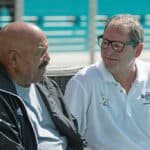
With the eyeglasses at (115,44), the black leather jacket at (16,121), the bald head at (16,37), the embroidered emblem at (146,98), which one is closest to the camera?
the black leather jacket at (16,121)

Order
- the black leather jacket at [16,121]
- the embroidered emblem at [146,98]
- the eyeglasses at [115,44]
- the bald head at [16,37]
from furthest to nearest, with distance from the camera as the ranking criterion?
the embroidered emblem at [146,98], the eyeglasses at [115,44], the bald head at [16,37], the black leather jacket at [16,121]

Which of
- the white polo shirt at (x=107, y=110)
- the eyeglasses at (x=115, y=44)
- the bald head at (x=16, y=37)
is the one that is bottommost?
the white polo shirt at (x=107, y=110)

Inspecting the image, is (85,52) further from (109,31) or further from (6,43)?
(6,43)

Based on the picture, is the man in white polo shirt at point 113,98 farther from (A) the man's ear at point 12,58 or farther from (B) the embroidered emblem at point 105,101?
(A) the man's ear at point 12,58

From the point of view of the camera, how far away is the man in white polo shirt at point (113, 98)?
391 cm

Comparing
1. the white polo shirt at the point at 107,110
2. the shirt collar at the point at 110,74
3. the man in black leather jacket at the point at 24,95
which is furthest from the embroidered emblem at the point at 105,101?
the man in black leather jacket at the point at 24,95

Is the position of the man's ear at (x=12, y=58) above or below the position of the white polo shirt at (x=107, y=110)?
above

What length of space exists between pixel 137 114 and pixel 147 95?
0.43 ft

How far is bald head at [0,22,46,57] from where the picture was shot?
11.2 feet

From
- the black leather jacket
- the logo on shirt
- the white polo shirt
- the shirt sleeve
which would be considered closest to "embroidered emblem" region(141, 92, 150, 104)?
the white polo shirt

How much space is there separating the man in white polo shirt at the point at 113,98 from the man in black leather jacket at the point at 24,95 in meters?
0.31

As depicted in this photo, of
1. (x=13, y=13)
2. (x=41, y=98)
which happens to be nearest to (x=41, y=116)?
(x=41, y=98)

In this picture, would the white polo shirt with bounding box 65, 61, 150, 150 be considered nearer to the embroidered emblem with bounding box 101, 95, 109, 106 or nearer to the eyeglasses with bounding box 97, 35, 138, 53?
the embroidered emblem with bounding box 101, 95, 109, 106

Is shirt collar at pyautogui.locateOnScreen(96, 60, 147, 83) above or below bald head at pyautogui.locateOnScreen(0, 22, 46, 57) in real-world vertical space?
below
